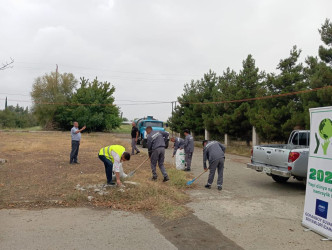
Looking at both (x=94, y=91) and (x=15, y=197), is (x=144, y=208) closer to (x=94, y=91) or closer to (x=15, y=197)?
(x=15, y=197)

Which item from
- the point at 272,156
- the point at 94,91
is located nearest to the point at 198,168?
the point at 272,156

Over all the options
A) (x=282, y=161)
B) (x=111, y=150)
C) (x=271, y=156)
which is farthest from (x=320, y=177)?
(x=111, y=150)

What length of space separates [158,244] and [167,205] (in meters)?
2.03

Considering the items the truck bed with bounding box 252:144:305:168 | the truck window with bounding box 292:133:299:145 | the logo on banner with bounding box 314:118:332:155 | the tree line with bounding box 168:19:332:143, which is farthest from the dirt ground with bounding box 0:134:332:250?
the tree line with bounding box 168:19:332:143

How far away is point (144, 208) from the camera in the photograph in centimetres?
660

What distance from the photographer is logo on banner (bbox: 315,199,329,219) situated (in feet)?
16.9

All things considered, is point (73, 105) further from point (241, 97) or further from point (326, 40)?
point (326, 40)

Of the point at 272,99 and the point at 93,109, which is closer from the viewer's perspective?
the point at 272,99

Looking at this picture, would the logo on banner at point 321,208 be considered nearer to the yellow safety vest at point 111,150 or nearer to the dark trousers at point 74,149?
the yellow safety vest at point 111,150

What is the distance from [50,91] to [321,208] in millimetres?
58950

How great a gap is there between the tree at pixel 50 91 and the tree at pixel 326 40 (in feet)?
150

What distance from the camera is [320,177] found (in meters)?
5.27

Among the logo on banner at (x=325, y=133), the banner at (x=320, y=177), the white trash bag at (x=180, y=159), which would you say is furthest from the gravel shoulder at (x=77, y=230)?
the white trash bag at (x=180, y=159)

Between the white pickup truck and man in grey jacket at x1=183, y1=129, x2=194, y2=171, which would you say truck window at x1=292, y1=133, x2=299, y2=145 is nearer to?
the white pickup truck
